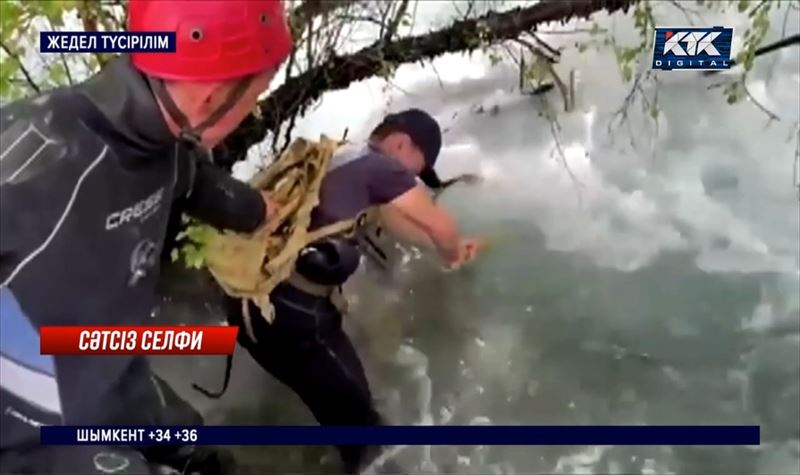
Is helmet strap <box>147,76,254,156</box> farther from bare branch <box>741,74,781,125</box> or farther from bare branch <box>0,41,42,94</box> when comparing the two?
bare branch <box>741,74,781,125</box>

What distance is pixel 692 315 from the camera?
2.94 ft

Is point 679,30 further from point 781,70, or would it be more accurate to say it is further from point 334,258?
point 334,258

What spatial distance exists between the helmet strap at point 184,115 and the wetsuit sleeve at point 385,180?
0.49ft

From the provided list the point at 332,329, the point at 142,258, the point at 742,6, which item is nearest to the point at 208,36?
the point at 142,258

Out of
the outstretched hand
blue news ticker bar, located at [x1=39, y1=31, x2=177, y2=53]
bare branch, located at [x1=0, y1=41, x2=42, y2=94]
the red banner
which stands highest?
blue news ticker bar, located at [x1=39, y1=31, x2=177, y2=53]

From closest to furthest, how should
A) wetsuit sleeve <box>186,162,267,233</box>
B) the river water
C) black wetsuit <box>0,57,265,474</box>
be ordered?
black wetsuit <box>0,57,265,474</box>
wetsuit sleeve <box>186,162,267,233</box>
the river water

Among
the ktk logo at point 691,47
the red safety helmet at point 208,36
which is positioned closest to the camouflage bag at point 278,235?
the red safety helmet at point 208,36

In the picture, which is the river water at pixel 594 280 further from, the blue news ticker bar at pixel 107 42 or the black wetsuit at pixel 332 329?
the blue news ticker bar at pixel 107 42

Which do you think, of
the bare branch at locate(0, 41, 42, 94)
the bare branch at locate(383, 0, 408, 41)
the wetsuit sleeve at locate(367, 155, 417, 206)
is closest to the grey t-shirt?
the wetsuit sleeve at locate(367, 155, 417, 206)

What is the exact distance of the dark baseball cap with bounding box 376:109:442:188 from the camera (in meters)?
0.85

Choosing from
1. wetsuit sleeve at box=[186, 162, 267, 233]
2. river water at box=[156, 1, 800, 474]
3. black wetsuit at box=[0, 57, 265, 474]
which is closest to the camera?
black wetsuit at box=[0, 57, 265, 474]

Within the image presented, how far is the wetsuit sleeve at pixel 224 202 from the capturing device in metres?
0.77

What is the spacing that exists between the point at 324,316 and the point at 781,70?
1.39 ft

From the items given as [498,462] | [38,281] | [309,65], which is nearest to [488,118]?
[309,65]
